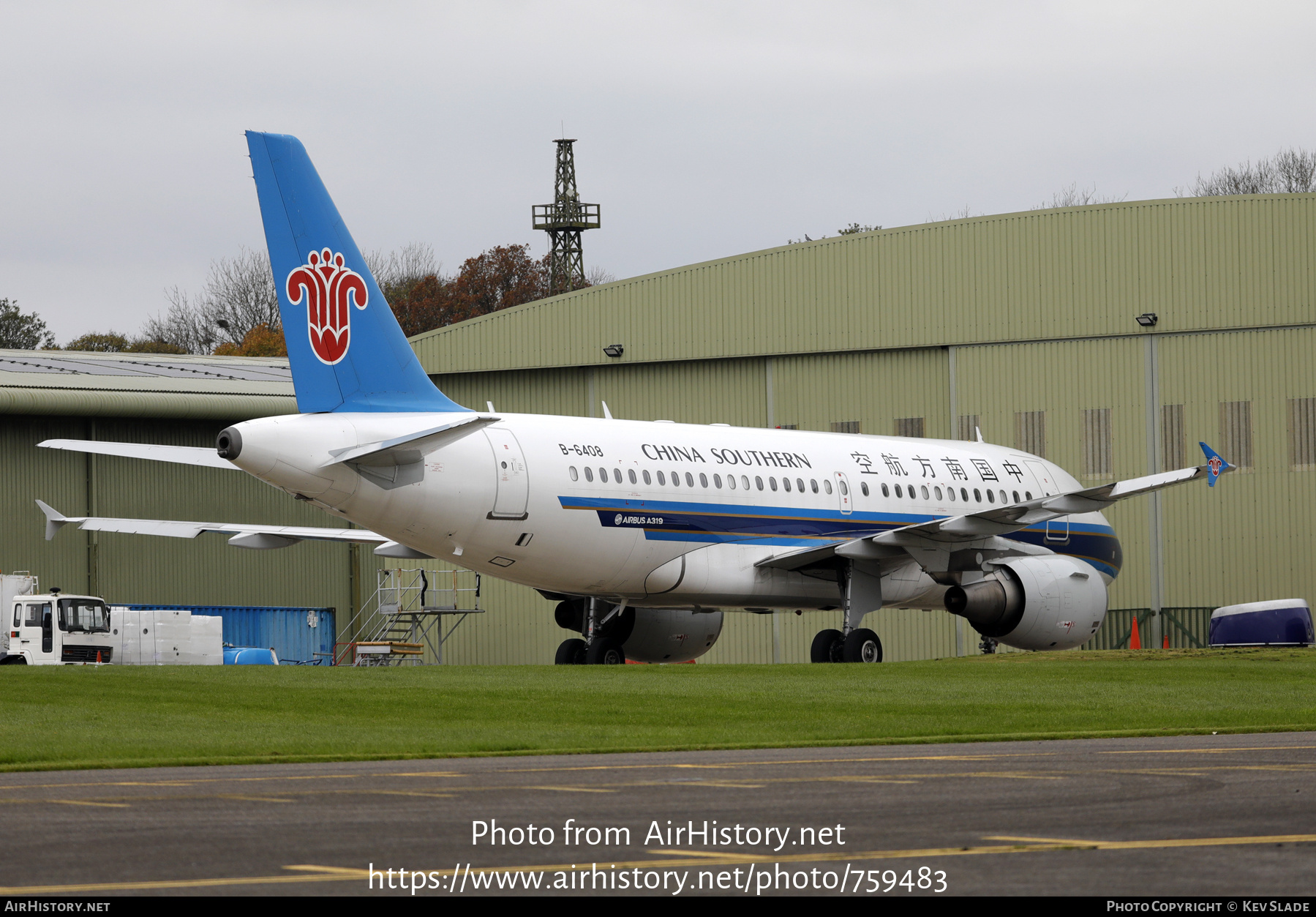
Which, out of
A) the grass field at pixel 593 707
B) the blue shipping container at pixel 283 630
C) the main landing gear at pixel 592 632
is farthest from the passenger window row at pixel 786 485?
the blue shipping container at pixel 283 630

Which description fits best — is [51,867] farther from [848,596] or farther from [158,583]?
[158,583]

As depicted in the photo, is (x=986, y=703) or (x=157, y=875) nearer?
(x=157, y=875)

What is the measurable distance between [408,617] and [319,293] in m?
24.5

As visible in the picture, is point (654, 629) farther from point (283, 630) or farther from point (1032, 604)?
point (283, 630)

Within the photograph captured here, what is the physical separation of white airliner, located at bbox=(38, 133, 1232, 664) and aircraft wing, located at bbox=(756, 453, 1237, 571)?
2.0 inches

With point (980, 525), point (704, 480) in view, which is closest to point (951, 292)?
point (980, 525)

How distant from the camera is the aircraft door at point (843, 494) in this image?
32.3 meters

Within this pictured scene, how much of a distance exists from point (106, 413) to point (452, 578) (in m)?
9.75

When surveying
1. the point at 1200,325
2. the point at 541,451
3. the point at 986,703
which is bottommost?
the point at 986,703

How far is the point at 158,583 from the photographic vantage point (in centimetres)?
4656

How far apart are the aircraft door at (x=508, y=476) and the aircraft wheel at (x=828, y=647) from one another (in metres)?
6.83

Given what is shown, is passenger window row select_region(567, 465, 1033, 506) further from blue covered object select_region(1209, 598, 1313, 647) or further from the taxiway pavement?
the taxiway pavement

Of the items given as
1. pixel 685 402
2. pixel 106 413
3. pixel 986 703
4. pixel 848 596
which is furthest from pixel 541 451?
pixel 106 413

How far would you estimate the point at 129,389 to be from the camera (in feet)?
150
